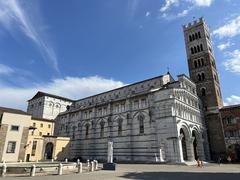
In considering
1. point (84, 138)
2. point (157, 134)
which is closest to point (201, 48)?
point (157, 134)

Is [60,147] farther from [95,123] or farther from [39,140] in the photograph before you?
[95,123]

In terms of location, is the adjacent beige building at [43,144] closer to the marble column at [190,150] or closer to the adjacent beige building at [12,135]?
the adjacent beige building at [12,135]

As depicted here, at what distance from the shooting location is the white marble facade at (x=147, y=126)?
3219 cm

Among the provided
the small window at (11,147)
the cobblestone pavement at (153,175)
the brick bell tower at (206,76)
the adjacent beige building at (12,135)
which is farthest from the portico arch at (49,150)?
the brick bell tower at (206,76)

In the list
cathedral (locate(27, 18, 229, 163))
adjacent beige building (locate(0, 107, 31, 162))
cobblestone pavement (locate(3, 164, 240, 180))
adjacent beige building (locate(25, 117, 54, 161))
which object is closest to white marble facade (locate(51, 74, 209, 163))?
cathedral (locate(27, 18, 229, 163))

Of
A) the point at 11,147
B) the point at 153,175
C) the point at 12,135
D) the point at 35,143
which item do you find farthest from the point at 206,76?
the point at 11,147

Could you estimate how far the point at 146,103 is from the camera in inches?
1437

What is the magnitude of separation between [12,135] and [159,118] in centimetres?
2314

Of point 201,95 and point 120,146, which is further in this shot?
point 201,95

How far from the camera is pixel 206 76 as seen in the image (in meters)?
44.8

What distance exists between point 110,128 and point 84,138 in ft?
28.4

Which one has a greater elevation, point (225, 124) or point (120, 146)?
point (225, 124)

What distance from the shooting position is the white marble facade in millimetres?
32188

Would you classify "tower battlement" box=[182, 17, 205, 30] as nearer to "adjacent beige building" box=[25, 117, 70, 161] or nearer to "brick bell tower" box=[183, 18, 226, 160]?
"brick bell tower" box=[183, 18, 226, 160]
